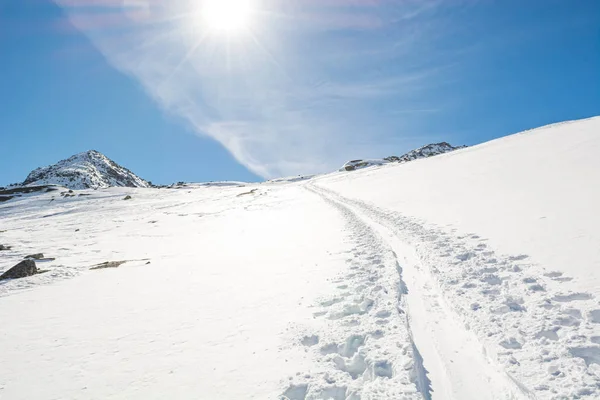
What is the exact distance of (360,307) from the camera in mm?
6699

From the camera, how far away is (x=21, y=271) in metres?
11.6

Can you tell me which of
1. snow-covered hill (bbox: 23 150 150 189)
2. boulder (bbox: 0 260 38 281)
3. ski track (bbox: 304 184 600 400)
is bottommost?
ski track (bbox: 304 184 600 400)

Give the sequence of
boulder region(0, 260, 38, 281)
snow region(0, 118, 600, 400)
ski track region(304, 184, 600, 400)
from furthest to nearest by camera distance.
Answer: boulder region(0, 260, 38, 281) < snow region(0, 118, 600, 400) < ski track region(304, 184, 600, 400)

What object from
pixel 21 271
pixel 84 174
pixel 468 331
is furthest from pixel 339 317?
pixel 84 174

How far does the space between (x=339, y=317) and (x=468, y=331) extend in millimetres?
2327

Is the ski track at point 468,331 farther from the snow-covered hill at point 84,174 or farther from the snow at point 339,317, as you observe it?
the snow-covered hill at point 84,174

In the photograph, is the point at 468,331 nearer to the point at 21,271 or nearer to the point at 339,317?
the point at 339,317

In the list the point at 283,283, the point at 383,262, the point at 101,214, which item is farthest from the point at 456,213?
the point at 101,214

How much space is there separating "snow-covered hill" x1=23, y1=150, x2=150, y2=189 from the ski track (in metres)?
144

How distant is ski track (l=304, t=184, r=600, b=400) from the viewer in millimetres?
4195

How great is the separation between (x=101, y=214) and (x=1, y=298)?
107ft

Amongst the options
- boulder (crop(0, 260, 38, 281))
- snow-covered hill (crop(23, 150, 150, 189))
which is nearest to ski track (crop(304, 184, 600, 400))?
boulder (crop(0, 260, 38, 281))

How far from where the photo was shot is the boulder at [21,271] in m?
11.4

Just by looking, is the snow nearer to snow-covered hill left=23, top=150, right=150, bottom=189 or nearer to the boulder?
the boulder
